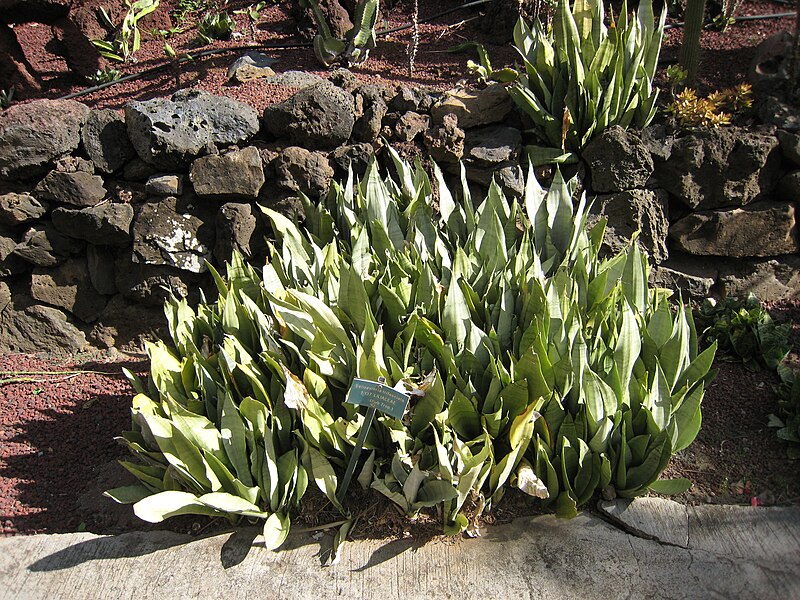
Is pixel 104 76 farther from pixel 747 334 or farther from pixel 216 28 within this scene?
pixel 747 334

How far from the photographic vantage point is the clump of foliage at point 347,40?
4227 millimetres

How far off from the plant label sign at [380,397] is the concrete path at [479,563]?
1.87 feet

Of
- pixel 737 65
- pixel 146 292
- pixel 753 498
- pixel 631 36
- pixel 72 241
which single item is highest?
pixel 631 36

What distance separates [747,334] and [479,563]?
182 centimetres

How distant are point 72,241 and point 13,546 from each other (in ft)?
6.53

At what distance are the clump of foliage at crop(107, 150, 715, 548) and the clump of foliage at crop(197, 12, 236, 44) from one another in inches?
Answer: 104

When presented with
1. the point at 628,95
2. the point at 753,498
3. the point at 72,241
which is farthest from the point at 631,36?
the point at 72,241

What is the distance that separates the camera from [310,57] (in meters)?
4.58

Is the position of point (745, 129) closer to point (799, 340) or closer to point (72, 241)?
point (799, 340)

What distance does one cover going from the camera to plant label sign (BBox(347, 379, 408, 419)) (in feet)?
6.60

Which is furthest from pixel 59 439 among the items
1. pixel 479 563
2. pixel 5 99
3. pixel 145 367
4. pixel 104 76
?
pixel 104 76

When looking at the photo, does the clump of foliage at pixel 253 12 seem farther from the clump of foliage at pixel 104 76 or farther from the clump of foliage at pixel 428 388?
the clump of foliage at pixel 428 388

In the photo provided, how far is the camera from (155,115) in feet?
11.6

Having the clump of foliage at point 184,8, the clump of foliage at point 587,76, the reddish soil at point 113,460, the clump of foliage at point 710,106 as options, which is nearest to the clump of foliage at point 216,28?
the clump of foliage at point 184,8
